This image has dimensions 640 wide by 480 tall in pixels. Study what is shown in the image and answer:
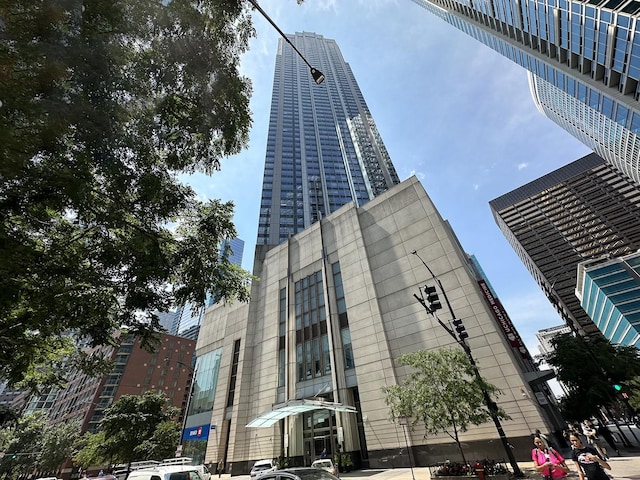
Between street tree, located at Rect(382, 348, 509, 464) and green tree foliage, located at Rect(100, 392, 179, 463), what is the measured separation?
1477 inches

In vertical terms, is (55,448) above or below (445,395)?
above

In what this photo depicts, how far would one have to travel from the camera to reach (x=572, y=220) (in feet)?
399

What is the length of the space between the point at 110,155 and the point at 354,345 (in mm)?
24984

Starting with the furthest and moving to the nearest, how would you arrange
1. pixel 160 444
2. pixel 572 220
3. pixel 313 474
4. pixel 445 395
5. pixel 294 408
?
pixel 572 220 < pixel 160 444 < pixel 294 408 < pixel 445 395 < pixel 313 474

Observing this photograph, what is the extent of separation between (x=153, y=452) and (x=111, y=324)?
4232cm

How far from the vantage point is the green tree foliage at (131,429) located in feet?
127

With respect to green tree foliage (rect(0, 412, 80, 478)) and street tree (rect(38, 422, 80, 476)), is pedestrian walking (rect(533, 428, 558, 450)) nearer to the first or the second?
street tree (rect(38, 422, 80, 476))

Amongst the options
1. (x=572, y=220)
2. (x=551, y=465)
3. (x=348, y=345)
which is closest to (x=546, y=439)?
(x=551, y=465)

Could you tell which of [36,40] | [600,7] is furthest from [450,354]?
[600,7]

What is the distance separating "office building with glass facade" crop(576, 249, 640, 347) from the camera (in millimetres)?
63969

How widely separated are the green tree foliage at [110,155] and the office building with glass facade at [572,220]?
446ft

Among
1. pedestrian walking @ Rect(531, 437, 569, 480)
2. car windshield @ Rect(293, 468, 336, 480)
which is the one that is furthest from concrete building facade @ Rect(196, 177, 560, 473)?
car windshield @ Rect(293, 468, 336, 480)

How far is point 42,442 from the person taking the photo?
5262 centimetres

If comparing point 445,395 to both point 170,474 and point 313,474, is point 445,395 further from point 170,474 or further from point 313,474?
point 170,474
